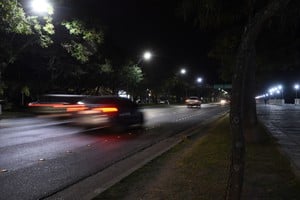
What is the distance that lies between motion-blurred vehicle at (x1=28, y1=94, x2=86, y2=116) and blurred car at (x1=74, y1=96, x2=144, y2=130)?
8.97 meters

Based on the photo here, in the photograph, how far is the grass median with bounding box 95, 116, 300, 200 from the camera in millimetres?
7605

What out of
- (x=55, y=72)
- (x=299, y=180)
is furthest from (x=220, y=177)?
(x=55, y=72)

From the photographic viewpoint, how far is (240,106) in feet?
18.5

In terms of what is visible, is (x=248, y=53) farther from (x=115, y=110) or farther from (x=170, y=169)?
(x=115, y=110)

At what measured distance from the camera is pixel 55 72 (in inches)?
1922

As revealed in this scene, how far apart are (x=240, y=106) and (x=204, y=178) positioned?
3.47 m

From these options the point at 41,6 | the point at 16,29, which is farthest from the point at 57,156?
the point at 41,6

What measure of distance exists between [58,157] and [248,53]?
8329 millimetres

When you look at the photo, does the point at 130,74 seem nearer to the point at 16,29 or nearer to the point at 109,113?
the point at 16,29

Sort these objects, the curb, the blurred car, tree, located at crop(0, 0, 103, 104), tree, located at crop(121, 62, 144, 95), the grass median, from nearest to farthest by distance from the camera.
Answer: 1. the grass median
2. the curb
3. the blurred car
4. tree, located at crop(0, 0, 103, 104)
5. tree, located at crop(121, 62, 144, 95)

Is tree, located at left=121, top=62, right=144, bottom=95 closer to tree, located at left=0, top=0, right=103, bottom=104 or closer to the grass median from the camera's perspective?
tree, located at left=0, top=0, right=103, bottom=104

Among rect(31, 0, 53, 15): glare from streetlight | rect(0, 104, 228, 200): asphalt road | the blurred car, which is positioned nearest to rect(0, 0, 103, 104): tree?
rect(31, 0, 53, 15): glare from streetlight

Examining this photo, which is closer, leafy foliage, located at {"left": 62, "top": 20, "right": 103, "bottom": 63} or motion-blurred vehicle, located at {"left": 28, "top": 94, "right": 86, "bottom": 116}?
motion-blurred vehicle, located at {"left": 28, "top": 94, "right": 86, "bottom": 116}

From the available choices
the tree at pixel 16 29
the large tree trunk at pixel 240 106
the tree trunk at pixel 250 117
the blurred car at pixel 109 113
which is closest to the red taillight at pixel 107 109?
the blurred car at pixel 109 113
